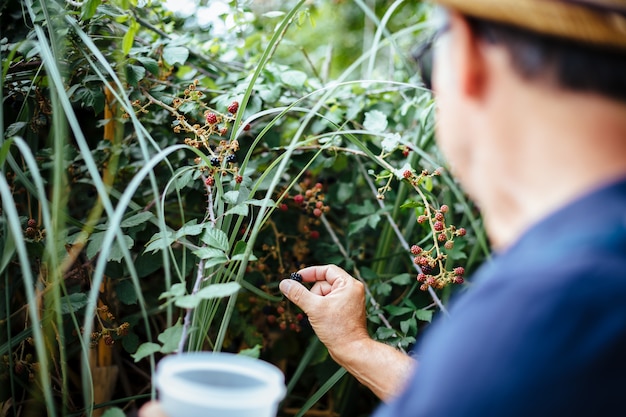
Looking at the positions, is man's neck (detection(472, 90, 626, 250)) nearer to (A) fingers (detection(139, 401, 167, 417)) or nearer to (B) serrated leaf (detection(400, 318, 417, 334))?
(A) fingers (detection(139, 401, 167, 417))

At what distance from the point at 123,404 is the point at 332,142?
2.59ft

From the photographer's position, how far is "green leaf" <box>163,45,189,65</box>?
4.33ft

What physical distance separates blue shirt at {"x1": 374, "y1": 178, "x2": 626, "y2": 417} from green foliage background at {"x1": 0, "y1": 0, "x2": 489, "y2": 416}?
0.49 meters

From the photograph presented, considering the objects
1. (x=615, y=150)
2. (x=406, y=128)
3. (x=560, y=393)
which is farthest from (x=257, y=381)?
(x=406, y=128)

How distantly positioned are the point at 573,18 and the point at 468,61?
11 centimetres

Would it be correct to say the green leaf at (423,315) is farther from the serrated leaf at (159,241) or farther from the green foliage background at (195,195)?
the serrated leaf at (159,241)

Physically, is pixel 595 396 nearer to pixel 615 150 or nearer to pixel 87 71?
pixel 615 150

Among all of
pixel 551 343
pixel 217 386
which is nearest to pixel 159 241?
pixel 217 386

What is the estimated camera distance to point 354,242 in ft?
5.51

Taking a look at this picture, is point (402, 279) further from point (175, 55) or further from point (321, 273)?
point (175, 55)

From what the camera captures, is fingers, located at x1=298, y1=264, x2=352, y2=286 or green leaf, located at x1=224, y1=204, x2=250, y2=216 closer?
green leaf, located at x1=224, y1=204, x2=250, y2=216

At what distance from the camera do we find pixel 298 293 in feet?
3.86

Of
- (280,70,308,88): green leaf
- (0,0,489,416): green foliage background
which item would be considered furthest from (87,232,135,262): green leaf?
(280,70,308,88): green leaf

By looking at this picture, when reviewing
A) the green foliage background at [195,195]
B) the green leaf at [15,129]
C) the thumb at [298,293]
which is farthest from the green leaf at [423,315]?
the green leaf at [15,129]
